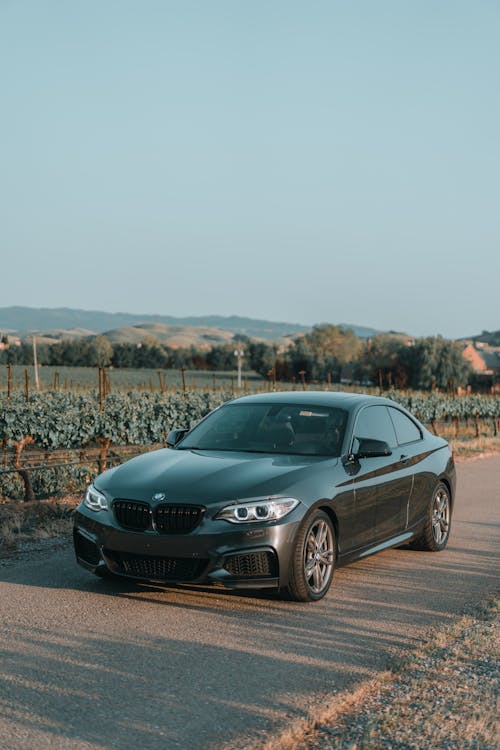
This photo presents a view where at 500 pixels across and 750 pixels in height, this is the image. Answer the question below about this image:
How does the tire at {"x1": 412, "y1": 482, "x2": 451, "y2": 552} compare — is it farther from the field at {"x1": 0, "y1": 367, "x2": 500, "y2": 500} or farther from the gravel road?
the field at {"x1": 0, "y1": 367, "x2": 500, "y2": 500}

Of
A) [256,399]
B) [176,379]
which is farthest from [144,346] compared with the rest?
[256,399]

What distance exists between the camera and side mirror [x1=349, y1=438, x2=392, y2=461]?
25.8ft

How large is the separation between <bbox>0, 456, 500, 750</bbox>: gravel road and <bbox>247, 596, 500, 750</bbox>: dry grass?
0.49ft

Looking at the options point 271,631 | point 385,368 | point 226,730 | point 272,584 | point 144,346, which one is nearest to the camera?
point 226,730

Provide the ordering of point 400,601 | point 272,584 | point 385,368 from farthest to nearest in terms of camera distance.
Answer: point 385,368
point 400,601
point 272,584

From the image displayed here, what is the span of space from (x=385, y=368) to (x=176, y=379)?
93.8 feet

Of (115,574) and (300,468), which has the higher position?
(300,468)

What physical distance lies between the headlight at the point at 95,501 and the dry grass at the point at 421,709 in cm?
262

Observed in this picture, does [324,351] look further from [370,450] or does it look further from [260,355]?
[370,450]

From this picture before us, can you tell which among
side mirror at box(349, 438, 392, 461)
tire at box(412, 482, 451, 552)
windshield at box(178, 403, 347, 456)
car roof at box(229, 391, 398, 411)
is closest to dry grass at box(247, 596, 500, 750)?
side mirror at box(349, 438, 392, 461)

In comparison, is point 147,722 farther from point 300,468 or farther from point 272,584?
point 300,468

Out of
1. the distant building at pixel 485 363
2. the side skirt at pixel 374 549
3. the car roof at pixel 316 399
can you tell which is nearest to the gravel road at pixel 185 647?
the side skirt at pixel 374 549

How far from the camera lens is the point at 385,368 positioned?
10356 centimetres

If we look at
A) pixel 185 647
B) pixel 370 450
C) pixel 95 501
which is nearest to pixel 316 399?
pixel 370 450
